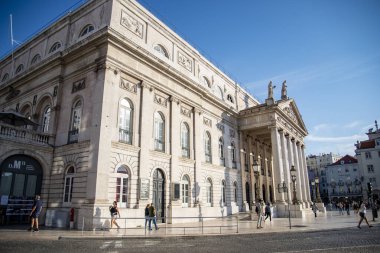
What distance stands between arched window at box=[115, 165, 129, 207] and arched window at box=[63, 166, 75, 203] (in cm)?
288

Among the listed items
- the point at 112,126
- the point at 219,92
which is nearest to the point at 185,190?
the point at 112,126

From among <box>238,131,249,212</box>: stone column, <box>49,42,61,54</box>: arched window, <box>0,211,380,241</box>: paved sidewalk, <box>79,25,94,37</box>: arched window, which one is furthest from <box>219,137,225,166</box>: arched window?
<box>49,42,61,54</box>: arched window

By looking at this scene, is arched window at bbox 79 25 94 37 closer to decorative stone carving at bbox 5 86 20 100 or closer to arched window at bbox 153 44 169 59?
arched window at bbox 153 44 169 59

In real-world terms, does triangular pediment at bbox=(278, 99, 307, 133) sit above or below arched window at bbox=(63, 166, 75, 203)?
above

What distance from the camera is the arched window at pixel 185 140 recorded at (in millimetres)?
23641

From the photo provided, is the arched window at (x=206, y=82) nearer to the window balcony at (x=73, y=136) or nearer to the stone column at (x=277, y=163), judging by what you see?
the stone column at (x=277, y=163)

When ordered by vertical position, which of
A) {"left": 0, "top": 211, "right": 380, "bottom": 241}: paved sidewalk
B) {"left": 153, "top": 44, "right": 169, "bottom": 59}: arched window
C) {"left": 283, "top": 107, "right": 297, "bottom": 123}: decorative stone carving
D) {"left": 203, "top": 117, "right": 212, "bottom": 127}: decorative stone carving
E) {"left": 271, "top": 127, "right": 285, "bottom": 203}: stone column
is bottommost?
{"left": 0, "top": 211, "right": 380, "bottom": 241}: paved sidewalk

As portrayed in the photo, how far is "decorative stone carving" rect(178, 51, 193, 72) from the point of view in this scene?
25.3 meters

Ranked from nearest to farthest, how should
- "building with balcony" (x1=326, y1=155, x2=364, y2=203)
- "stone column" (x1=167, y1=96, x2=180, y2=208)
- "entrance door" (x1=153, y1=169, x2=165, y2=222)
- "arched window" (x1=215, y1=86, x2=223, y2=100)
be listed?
"entrance door" (x1=153, y1=169, x2=165, y2=222), "stone column" (x1=167, y1=96, x2=180, y2=208), "arched window" (x1=215, y1=86, x2=223, y2=100), "building with balcony" (x1=326, y1=155, x2=364, y2=203)

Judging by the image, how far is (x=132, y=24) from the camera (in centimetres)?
2042

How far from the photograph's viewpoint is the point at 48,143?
1872 centimetres

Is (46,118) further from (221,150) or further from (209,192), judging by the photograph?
(221,150)

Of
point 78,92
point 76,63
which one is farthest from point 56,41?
point 78,92

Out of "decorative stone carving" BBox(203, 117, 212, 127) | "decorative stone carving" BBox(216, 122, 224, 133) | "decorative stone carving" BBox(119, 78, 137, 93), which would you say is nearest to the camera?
"decorative stone carving" BBox(119, 78, 137, 93)
